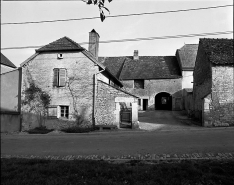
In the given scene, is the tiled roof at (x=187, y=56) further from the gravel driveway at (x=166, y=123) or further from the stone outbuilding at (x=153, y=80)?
the gravel driveway at (x=166, y=123)

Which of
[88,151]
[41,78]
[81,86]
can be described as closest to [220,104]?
[81,86]

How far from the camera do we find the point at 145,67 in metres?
33.8

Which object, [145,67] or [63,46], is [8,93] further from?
[145,67]

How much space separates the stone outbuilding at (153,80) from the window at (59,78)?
17243 mm

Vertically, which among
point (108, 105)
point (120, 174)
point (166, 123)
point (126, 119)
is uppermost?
point (108, 105)

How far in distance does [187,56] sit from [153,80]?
7.22m

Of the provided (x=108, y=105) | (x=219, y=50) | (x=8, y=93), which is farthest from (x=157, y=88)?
(x=8, y=93)

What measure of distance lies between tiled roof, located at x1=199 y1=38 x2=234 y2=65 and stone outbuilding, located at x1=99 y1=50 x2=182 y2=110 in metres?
12.8

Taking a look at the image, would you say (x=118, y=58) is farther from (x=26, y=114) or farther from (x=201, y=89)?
(x=26, y=114)

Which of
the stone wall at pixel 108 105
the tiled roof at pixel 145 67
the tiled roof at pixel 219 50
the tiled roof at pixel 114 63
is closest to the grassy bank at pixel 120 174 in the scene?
the stone wall at pixel 108 105

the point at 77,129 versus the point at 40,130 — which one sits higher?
the point at 77,129

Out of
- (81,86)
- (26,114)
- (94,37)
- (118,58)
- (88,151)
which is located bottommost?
(88,151)

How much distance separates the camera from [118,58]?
38.5 metres

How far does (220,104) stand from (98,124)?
31.4 ft
